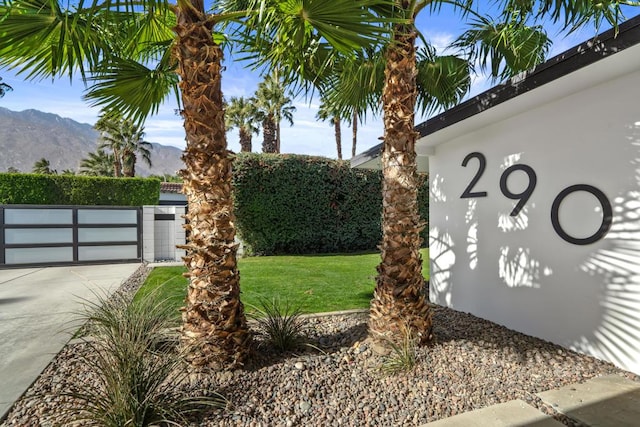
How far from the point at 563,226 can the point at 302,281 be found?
521 centimetres

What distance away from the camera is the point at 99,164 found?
134 feet

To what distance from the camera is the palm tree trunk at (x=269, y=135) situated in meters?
19.4

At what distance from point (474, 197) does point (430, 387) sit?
127 inches

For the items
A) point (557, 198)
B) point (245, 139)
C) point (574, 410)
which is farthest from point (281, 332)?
point (245, 139)

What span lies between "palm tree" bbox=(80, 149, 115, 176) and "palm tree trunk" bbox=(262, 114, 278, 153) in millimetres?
29266

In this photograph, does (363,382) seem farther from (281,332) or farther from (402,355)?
(281,332)

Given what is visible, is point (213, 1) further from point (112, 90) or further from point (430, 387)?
point (430, 387)

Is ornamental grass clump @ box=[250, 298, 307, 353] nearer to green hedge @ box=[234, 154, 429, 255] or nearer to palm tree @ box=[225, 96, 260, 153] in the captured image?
green hedge @ box=[234, 154, 429, 255]

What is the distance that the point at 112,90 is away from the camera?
167 inches

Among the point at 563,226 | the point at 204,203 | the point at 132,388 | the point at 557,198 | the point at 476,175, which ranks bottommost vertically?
the point at 132,388

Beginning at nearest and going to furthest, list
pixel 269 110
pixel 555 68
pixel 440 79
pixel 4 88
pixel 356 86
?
pixel 555 68, pixel 356 86, pixel 440 79, pixel 4 88, pixel 269 110

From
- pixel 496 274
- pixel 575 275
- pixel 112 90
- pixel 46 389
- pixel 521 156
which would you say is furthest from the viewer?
pixel 496 274

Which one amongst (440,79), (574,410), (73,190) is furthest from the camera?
(73,190)

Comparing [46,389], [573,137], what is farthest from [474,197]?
[46,389]
